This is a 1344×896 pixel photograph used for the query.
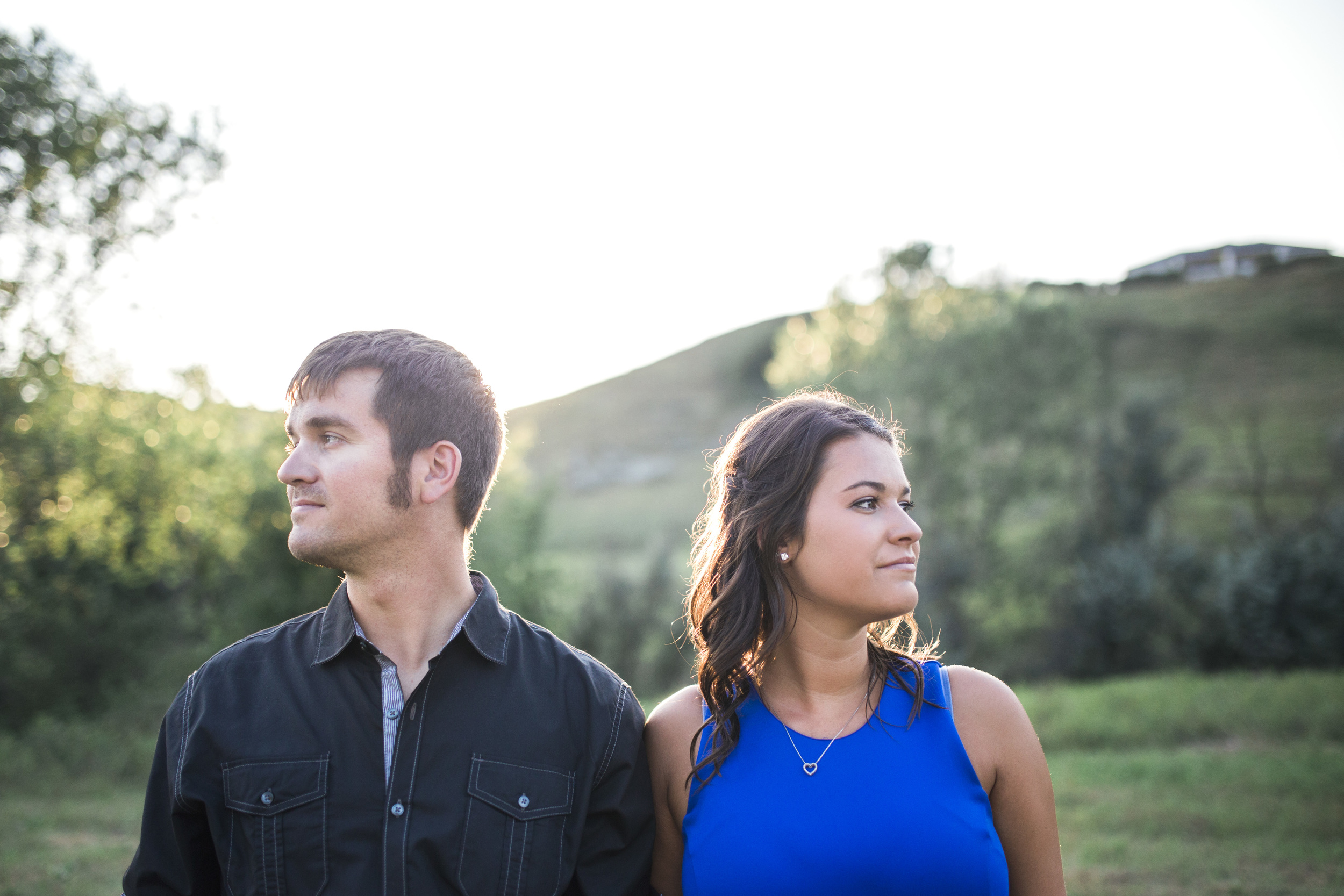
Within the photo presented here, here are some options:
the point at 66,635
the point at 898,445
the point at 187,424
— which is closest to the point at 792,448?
the point at 898,445

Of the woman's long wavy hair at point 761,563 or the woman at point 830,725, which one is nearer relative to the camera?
the woman at point 830,725

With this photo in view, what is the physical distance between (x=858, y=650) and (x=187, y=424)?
17177 mm

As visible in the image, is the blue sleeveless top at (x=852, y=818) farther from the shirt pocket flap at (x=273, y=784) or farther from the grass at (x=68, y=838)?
the grass at (x=68, y=838)

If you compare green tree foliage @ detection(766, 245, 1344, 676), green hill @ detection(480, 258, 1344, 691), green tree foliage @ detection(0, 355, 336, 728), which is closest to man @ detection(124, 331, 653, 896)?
green tree foliage @ detection(0, 355, 336, 728)

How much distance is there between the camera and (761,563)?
9.92 ft

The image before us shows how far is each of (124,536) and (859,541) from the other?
16.1m

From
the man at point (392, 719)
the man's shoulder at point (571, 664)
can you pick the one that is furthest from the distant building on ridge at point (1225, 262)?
the man at point (392, 719)

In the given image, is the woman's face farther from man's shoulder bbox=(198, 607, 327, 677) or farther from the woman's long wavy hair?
man's shoulder bbox=(198, 607, 327, 677)

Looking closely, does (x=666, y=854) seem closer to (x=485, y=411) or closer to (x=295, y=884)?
(x=295, y=884)

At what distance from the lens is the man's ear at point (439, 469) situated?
260 centimetres

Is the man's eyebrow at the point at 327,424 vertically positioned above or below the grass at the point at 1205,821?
above

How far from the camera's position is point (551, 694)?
8.52 ft

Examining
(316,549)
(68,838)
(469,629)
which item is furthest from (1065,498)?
(316,549)

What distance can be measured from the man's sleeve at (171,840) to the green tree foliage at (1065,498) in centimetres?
1788
